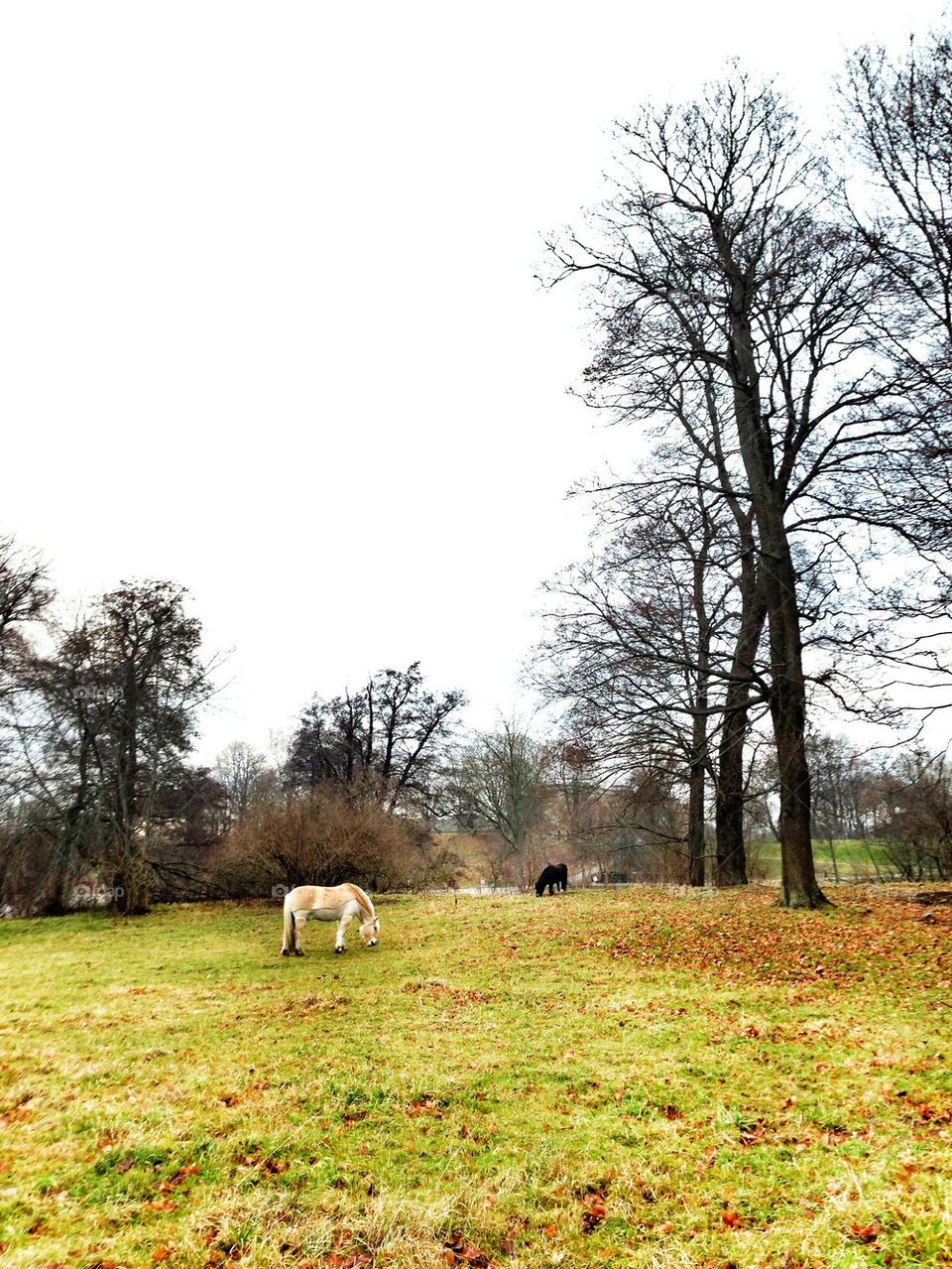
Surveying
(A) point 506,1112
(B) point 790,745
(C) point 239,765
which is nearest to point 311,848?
A: (B) point 790,745

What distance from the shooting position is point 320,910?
40.2ft

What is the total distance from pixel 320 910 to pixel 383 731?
27.7 metres

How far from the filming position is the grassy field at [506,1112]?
135 inches

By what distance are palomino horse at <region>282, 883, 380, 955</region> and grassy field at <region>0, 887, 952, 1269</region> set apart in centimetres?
219

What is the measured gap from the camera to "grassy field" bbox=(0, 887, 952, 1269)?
3.43 m

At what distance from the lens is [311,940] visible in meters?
13.9

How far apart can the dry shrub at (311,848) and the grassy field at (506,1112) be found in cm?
1187

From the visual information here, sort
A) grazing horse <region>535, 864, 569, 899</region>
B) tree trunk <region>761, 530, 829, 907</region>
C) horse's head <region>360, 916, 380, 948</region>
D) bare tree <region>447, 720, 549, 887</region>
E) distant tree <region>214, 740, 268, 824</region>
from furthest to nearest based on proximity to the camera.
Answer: distant tree <region>214, 740, 268, 824</region>, bare tree <region>447, 720, 549, 887</region>, grazing horse <region>535, 864, 569, 899</region>, horse's head <region>360, 916, 380, 948</region>, tree trunk <region>761, 530, 829, 907</region>

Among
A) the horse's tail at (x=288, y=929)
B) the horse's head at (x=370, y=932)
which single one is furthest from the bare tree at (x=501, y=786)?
the horse's tail at (x=288, y=929)

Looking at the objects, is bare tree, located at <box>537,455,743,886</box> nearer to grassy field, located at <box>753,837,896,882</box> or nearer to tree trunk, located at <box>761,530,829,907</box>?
tree trunk, located at <box>761,530,829,907</box>

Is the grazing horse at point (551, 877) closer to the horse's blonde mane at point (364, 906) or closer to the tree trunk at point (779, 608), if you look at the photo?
the horse's blonde mane at point (364, 906)

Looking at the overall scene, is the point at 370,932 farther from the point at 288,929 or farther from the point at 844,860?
the point at 844,860

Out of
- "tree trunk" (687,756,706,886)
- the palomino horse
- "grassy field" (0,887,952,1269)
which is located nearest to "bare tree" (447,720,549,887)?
"tree trunk" (687,756,706,886)

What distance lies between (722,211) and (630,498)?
5951 millimetres
